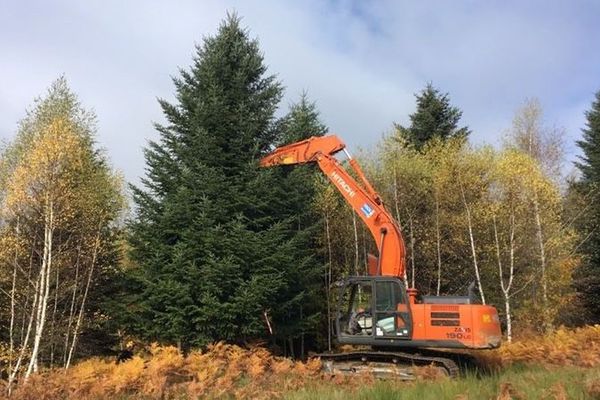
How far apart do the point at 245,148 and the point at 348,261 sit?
8753mm

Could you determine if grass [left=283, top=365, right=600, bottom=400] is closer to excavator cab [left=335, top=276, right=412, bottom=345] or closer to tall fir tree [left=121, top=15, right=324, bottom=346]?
excavator cab [left=335, top=276, right=412, bottom=345]

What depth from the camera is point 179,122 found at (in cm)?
1911

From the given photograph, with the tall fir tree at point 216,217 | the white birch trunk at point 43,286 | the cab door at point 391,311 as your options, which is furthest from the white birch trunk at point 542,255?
the white birch trunk at point 43,286

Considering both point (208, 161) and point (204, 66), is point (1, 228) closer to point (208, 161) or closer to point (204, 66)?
point (208, 161)

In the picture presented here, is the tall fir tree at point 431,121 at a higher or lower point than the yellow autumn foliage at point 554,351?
higher

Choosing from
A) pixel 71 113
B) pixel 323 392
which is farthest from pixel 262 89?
pixel 323 392

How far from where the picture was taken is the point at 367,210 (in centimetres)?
1513

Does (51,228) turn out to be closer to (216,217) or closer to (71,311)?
(71,311)

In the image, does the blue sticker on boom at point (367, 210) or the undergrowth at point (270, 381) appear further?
the blue sticker on boom at point (367, 210)

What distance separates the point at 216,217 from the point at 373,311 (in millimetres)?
5903

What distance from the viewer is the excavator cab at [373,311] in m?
13.2

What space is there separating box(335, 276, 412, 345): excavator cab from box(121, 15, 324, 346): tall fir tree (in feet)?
10.3

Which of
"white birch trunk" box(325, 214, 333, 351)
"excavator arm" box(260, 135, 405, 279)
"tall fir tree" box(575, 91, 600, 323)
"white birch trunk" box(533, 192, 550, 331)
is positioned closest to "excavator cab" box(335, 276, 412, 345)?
"excavator arm" box(260, 135, 405, 279)

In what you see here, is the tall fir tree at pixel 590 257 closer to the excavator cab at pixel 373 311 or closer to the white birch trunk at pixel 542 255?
the white birch trunk at pixel 542 255
